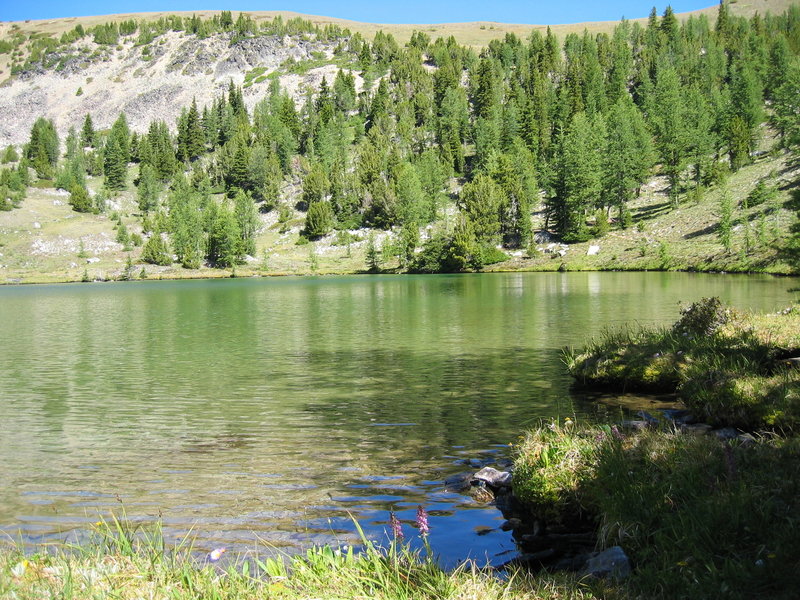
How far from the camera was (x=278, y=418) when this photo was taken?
15.3 metres

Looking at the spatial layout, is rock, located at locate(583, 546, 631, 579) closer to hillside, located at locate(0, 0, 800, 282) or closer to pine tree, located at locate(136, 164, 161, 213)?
hillside, located at locate(0, 0, 800, 282)

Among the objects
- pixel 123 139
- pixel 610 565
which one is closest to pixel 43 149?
pixel 123 139

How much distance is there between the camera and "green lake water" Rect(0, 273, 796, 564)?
29.2ft

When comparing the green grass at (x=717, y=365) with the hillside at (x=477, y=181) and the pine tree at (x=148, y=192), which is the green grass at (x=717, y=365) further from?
the pine tree at (x=148, y=192)

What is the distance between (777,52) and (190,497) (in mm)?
167884

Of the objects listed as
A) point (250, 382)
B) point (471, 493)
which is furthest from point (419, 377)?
point (471, 493)

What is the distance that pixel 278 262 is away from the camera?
122 m

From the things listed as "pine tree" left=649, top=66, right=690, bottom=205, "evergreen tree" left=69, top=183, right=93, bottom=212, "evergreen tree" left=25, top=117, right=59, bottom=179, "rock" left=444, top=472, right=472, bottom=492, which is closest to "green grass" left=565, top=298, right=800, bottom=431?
"rock" left=444, top=472, right=472, bottom=492

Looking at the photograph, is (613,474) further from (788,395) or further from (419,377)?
(419,377)

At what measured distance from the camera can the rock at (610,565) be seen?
223 inches

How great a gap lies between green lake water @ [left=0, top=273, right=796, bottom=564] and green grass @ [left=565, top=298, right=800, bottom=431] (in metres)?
1.60

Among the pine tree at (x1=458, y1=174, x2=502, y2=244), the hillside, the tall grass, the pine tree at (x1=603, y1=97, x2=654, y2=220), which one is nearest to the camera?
the tall grass

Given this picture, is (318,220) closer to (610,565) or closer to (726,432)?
(726,432)

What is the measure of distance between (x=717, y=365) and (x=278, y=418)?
10.7 metres
